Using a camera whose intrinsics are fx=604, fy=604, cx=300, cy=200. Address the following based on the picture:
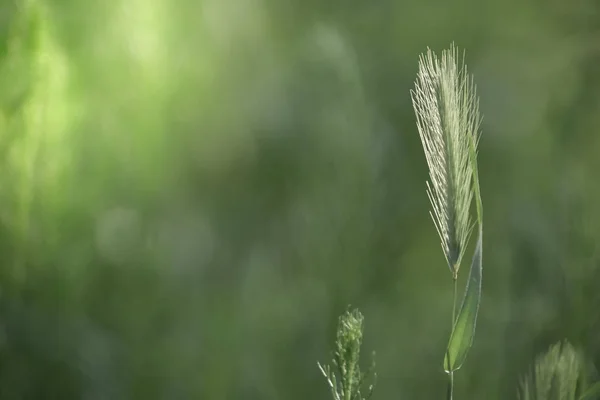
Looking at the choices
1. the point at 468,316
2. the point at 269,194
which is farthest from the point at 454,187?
the point at 269,194

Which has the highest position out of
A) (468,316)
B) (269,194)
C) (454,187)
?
(269,194)

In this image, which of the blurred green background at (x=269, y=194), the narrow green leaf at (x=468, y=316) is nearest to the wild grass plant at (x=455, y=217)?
the narrow green leaf at (x=468, y=316)

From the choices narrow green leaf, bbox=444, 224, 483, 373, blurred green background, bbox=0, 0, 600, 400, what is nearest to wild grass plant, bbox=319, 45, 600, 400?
narrow green leaf, bbox=444, 224, 483, 373

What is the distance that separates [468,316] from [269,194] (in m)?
0.43

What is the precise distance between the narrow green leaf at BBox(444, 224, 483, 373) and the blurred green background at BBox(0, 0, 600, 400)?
1.00 feet

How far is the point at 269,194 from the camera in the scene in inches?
37.2

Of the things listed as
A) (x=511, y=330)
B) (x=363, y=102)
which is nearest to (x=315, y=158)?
(x=363, y=102)

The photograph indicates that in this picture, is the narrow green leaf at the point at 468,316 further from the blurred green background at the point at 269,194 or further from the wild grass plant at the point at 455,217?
the blurred green background at the point at 269,194

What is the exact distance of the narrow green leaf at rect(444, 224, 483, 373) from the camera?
588mm

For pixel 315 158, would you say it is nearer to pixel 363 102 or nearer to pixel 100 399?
pixel 363 102

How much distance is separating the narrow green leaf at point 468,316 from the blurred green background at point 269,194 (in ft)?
1.00

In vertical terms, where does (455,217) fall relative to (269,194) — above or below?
below

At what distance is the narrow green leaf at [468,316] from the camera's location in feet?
1.93

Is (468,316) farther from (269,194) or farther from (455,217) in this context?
(269,194)
